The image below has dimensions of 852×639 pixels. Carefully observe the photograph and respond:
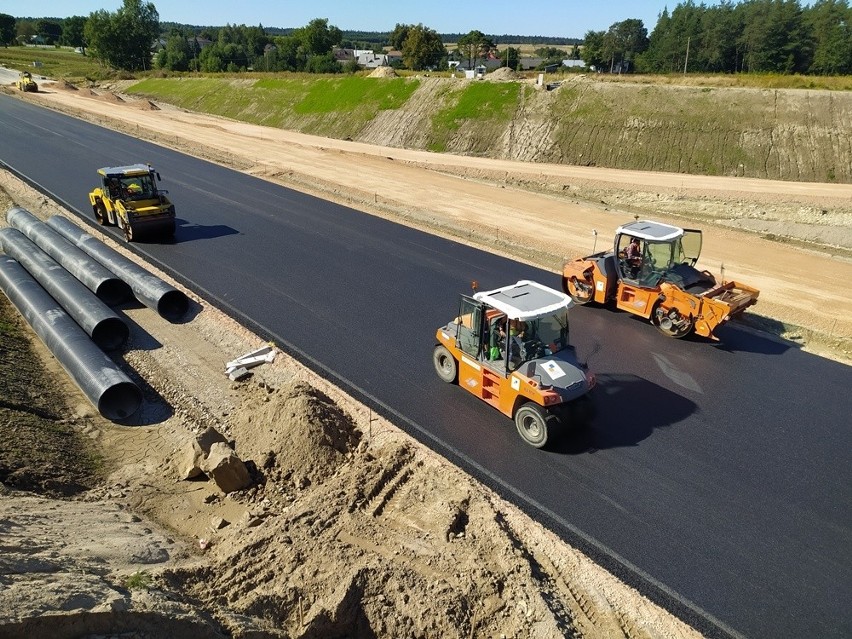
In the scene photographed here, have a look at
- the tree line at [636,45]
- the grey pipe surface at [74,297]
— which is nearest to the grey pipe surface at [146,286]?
the grey pipe surface at [74,297]

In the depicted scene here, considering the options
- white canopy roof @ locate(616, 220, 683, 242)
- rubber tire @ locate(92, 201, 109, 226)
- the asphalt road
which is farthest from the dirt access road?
rubber tire @ locate(92, 201, 109, 226)

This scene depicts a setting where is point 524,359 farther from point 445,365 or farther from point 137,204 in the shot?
point 137,204

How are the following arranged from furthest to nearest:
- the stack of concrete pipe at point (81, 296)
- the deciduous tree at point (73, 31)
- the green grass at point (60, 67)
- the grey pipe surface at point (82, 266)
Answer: the deciduous tree at point (73, 31)
the green grass at point (60, 67)
the grey pipe surface at point (82, 266)
the stack of concrete pipe at point (81, 296)

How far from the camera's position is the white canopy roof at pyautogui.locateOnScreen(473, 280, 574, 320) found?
9734 mm

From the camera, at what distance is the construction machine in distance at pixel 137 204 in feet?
62.4

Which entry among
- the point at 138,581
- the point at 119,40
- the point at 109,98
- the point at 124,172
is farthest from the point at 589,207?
the point at 119,40

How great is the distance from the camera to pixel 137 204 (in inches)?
760

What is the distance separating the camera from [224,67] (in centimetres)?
9138

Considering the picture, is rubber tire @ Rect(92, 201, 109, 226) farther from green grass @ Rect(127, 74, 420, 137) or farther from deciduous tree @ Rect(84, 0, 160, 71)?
deciduous tree @ Rect(84, 0, 160, 71)

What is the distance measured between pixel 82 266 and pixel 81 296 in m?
1.91

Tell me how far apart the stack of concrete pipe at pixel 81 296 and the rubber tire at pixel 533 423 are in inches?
282

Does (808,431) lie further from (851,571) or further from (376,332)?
(376,332)

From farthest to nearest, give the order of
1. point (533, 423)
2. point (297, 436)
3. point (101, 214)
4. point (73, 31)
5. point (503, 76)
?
point (73, 31) → point (503, 76) → point (101, 214) → point (533, 423) → point (297, 436)

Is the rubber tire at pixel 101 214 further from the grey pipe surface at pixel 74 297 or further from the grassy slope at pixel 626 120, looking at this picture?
the grassy slope at pixel 626 120
